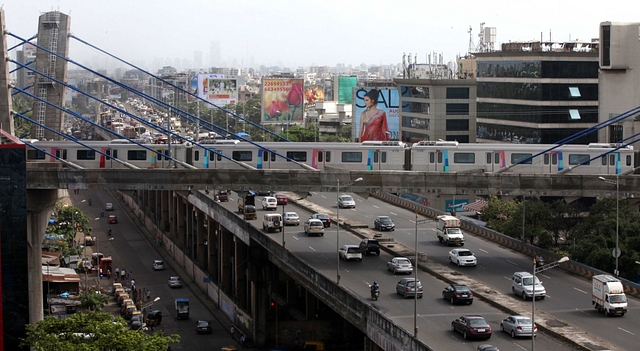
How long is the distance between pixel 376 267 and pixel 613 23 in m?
26.5

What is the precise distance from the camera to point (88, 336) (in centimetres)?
4522

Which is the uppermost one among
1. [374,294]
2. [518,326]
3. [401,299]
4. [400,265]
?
[400,265]

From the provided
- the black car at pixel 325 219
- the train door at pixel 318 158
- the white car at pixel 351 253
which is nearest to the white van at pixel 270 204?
the black car at pixel 325 219

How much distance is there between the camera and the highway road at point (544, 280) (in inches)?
1651

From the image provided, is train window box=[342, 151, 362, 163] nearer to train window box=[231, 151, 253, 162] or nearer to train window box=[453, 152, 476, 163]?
train window box=[231, 151, 253, 162]

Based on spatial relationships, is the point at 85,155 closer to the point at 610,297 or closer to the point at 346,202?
the point at 346,202

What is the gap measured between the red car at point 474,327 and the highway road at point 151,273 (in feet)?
99.9

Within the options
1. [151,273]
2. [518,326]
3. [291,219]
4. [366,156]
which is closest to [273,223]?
[291,219]

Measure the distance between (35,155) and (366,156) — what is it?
20.2 meters

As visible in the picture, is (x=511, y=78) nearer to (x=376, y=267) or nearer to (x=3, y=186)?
(x=376, y=267)

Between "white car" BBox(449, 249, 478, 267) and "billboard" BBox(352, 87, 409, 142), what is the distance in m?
77.1

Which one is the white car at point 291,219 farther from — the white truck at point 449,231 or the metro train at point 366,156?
the white truck at point 449,231

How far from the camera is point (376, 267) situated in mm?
57438

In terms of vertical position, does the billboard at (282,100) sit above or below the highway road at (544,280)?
above
